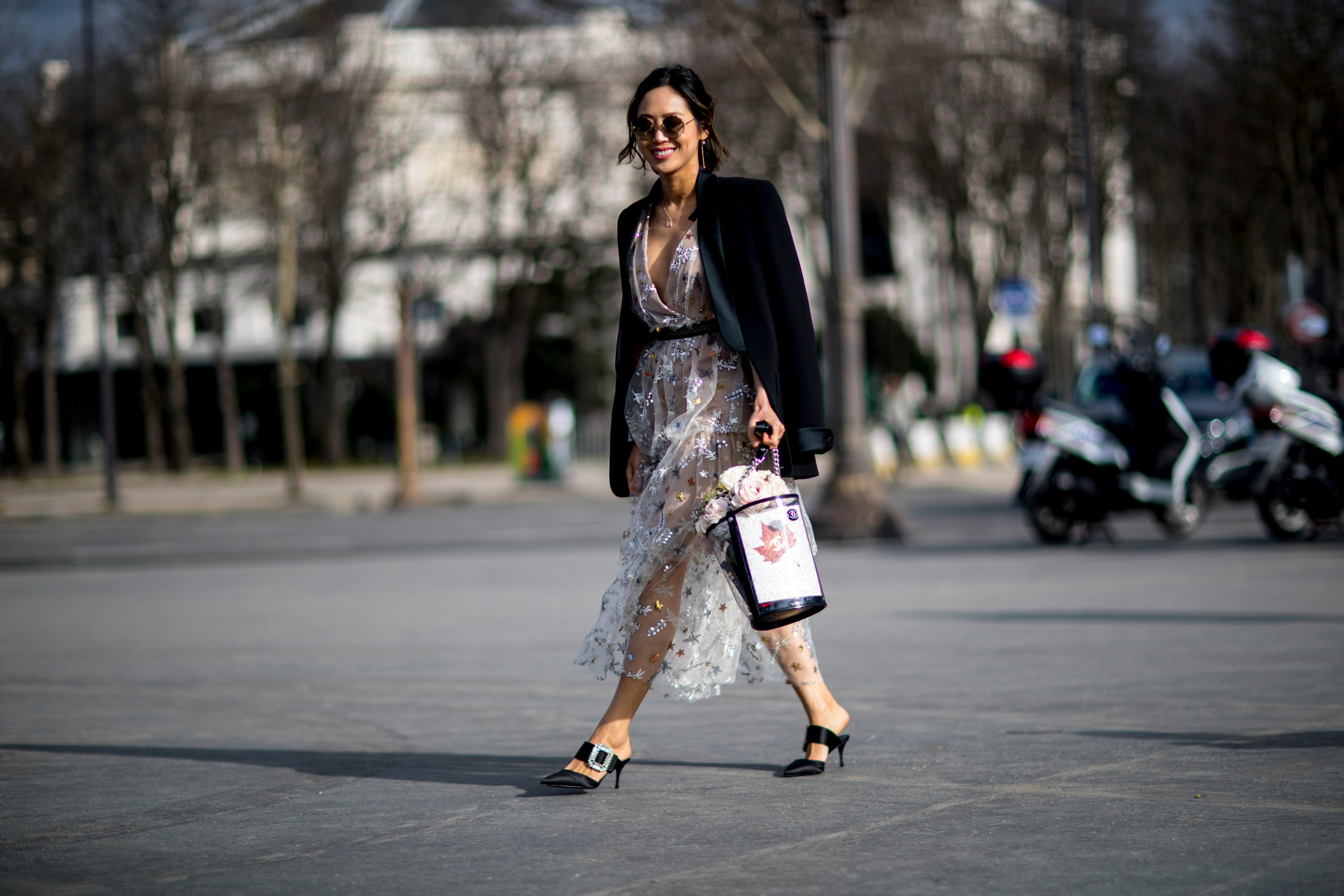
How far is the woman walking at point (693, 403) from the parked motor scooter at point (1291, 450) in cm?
814

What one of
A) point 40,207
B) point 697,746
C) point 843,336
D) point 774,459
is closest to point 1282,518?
point 843,336

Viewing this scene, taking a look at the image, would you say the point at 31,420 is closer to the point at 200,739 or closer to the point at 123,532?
the point at 123,532

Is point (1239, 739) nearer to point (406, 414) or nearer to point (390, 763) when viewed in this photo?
point (390, 763)

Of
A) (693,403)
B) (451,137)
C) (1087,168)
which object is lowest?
(693,403)

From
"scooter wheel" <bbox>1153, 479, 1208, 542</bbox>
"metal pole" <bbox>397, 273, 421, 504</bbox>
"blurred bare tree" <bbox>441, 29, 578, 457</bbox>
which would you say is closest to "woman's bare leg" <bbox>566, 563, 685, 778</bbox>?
"scooter wheel" <bbox>1153, 479, 1208, 542</bbox>

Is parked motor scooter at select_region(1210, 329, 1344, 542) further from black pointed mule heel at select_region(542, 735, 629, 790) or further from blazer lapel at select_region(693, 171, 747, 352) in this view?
black pointed mule heel at select_region(542, 735, 629, 790)

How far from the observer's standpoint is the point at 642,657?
4.65 meters

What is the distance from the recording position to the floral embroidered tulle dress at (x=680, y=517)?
15.2 feet

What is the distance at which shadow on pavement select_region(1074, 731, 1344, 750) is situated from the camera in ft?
16.2

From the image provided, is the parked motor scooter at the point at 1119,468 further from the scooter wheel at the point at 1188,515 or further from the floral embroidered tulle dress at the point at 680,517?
the floral embroidered tulle dress at the point at 680,517

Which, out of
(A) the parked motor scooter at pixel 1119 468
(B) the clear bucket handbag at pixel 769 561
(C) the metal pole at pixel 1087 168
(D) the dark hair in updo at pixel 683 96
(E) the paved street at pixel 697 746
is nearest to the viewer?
→ (E) the paved street at pixel 697 746

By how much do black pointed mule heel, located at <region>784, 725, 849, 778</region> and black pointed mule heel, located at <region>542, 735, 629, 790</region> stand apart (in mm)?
528

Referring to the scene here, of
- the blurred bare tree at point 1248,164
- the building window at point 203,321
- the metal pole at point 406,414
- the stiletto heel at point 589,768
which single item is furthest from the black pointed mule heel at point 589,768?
the building window at point 203,321

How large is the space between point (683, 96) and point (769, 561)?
1.39m
